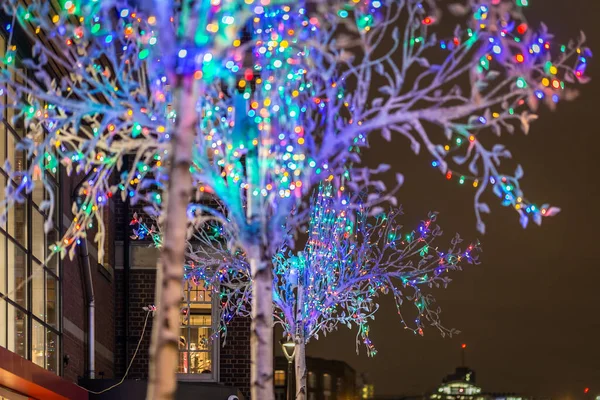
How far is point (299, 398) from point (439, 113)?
14880mm

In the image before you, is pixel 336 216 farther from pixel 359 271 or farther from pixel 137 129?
pixel 137 129

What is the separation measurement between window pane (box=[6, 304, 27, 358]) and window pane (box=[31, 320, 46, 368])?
0.65 m

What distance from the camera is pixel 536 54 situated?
36.1 feet

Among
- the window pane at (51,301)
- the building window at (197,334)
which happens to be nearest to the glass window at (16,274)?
the window pane at (51,301)

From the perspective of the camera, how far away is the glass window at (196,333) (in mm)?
26391

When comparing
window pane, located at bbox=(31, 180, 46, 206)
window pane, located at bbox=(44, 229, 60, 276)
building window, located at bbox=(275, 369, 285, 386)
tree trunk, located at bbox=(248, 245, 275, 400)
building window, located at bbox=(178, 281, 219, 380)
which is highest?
building window, located at bbox=(275, 369, 285, 386)

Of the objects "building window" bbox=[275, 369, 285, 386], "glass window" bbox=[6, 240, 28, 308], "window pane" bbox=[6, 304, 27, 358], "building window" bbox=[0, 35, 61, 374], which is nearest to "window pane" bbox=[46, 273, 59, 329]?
"building window" bbox=[0, 35, 61, 374]

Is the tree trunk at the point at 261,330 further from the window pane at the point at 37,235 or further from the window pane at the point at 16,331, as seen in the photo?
the window pane at the point at 37,235

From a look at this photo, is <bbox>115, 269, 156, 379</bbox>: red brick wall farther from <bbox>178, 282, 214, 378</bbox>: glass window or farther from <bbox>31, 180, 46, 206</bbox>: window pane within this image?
<bbox>31, 180, 46, 206</bbox>: window pane

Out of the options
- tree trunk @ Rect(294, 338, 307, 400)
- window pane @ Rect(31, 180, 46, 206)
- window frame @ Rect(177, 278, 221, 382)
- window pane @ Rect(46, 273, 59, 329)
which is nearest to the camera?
window pane @ Rect(31, 180, 46, 206)

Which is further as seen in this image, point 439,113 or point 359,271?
point 359,271

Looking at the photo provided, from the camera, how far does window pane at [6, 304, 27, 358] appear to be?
667 inches

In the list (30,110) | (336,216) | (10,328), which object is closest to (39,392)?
(10,328)

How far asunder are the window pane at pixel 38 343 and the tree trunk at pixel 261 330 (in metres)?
8.07
